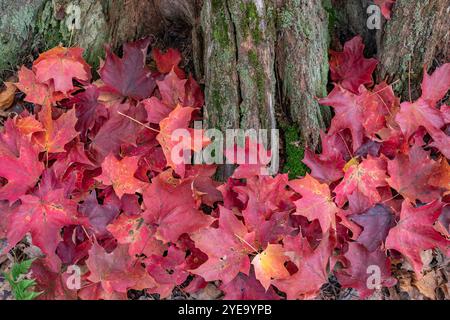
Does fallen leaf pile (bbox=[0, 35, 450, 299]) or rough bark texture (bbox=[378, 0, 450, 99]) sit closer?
fallen leaf pile (bbox=[0, 35, 450, 299])

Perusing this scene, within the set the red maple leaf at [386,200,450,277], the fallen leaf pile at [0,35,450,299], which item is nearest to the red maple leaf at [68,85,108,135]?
the fallen leaf pile at [0,35,450,299]

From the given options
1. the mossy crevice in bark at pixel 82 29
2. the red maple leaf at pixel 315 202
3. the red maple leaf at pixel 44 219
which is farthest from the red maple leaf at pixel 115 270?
the mossy crevice in bark at pixel 82 29

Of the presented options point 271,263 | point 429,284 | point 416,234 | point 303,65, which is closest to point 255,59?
point 303,65

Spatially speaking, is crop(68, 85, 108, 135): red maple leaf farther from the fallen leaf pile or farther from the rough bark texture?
the rough bark texture

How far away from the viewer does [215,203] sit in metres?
2.23

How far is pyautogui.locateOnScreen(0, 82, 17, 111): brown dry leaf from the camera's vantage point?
2543mm

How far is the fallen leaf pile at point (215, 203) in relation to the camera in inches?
77.7

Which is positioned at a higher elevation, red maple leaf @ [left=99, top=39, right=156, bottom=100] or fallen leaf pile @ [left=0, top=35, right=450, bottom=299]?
red maple leaf @ [left=99, top=39, right=156, bottom=100]

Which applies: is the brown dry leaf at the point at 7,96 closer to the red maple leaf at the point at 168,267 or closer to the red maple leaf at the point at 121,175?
the red maple leaf at the point at 121,175

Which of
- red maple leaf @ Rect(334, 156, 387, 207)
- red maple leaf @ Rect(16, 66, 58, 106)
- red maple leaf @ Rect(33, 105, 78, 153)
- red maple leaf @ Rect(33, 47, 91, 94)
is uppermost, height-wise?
red maple leaf @ Rect(33, 47, 91, 94)

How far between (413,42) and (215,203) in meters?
1.15

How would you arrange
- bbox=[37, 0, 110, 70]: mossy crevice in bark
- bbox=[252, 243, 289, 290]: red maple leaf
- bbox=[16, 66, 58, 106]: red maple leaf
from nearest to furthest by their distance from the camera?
bbox=[252, 243, 289, 290]: red maple leaf
bbox=[16, 66, 58, 106]: red maple leaf
bbox=[37, 0, 110, 70]: mossy crevice in bark

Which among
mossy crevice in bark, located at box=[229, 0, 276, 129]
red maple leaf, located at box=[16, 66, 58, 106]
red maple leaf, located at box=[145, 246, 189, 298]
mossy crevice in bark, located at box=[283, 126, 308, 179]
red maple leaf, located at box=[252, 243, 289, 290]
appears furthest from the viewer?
red maple leaf, located at box=[16, 66, 58, 106]

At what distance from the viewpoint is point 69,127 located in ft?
7.11
